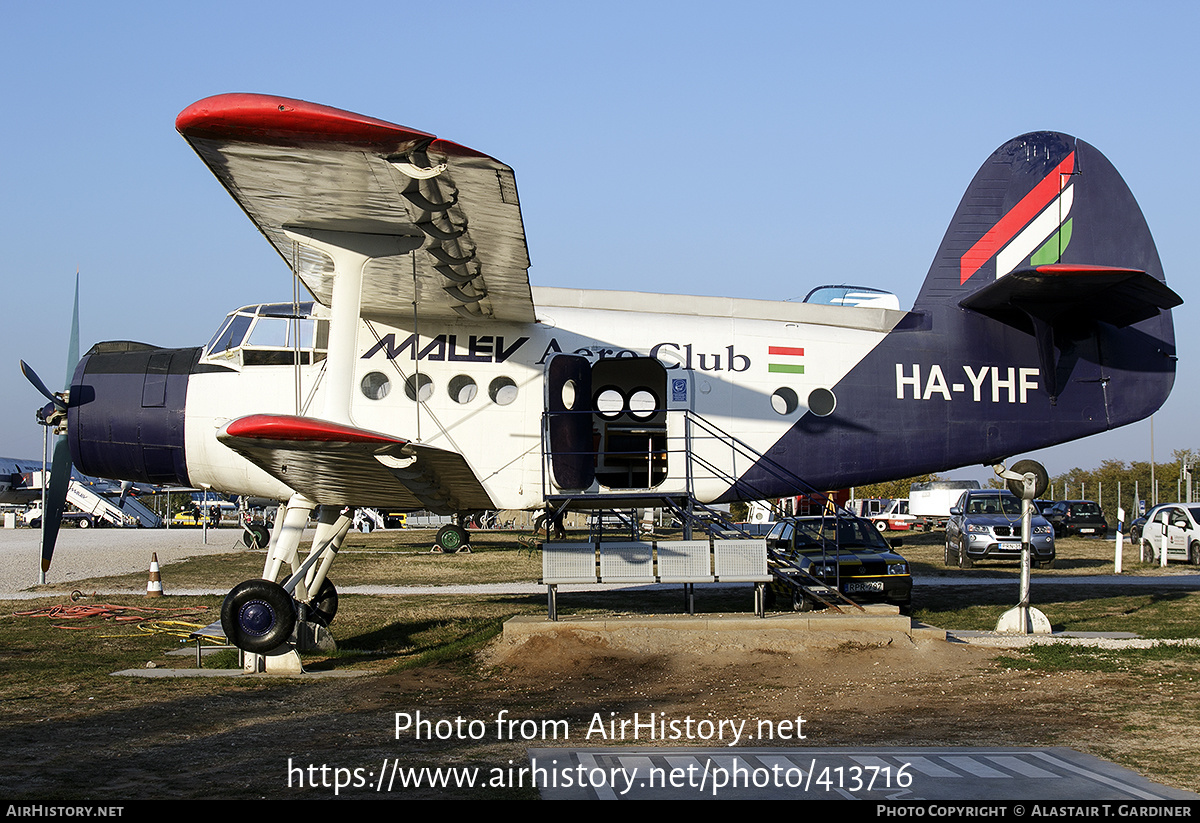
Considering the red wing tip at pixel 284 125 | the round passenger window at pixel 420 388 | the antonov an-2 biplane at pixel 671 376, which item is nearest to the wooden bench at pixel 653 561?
the antonov an-2 biplane at pixel 671 376

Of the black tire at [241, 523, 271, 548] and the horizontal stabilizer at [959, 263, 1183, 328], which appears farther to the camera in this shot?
the black tire at [241, 523, 271, 548]

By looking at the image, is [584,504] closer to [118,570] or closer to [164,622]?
[164,622]

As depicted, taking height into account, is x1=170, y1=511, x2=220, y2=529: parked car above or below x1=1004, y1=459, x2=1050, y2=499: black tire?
below

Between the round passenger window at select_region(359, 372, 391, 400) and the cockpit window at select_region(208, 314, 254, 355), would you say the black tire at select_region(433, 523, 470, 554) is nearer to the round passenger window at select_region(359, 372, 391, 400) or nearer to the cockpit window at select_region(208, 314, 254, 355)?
the cockpit window at select_region(208, 314, 254, 355)

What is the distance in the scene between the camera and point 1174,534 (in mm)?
29094

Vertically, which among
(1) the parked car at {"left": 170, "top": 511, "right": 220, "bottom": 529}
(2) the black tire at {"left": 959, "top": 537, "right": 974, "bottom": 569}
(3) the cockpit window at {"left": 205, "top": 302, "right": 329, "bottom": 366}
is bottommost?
(1) the parked car at {"left": 170, "top": 511, "right": 220, "bottom": 529}

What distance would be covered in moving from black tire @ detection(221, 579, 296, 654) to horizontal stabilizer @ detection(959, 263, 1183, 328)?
32.6 ft

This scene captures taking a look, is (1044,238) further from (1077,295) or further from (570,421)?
(570,421)

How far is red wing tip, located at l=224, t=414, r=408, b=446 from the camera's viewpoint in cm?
898

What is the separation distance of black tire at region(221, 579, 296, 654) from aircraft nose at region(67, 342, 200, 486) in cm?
306

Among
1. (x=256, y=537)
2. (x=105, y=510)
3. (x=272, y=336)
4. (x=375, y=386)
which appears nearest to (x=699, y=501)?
(x=375, y=386)

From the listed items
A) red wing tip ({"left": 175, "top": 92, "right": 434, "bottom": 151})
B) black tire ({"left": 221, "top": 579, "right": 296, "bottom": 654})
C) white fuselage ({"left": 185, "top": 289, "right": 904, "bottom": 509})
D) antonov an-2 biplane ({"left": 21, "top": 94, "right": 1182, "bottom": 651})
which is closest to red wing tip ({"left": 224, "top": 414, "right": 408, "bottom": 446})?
antonov an-2 biplane ({"left": 21, "top": 94, "right": 1182, "bottom": 651})

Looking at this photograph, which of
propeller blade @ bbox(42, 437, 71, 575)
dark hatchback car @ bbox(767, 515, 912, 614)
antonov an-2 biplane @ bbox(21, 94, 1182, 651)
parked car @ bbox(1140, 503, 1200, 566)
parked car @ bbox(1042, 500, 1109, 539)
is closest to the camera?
antonov an-2 biplane @ bbox(21, 94, 1182, 651)

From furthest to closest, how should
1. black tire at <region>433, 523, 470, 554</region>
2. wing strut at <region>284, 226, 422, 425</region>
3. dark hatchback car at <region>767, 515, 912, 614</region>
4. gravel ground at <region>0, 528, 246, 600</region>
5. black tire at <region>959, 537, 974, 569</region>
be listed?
1. black tire at <region>433, 523, 470, 554</region>
2. black tire at <region>959, 537, 974, 569</region>
3. gravel ground at <region>0, 528, 246, 600</region>
4. dark hatchback car at <region>767, 515, 912, 614</region>
5. wing strut at <region>284, 226, 422, 425</region>
